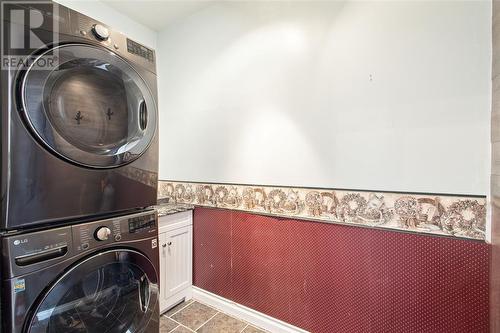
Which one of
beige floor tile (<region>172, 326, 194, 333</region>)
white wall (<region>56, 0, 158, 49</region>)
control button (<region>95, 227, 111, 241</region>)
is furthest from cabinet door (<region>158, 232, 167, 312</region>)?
white wall (<region>56, 0, 158, 49</region>)

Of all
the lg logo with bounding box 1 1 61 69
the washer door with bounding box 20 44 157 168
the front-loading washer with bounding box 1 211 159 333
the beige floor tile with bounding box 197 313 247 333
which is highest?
the lg logo with bounding box 1 1 61 69

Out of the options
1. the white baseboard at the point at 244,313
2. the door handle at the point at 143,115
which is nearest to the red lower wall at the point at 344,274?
the white baseboard at the point at 244,313

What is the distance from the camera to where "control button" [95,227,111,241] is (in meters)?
1.00

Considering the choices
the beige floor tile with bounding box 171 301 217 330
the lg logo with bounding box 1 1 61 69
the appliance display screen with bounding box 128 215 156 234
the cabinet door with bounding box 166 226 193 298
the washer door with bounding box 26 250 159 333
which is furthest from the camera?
the cabinet door with bounding box 166 226 193 298

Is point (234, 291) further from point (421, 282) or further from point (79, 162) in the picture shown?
point (79, 162)

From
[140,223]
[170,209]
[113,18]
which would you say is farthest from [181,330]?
[113,18]

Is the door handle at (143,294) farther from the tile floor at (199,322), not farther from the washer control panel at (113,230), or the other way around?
the tile floor at (199,322)

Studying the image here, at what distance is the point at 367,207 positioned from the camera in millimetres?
1366

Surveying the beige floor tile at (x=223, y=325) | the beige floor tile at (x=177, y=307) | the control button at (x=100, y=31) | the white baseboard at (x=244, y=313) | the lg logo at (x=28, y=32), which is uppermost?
the control button at (x=100, y=31)

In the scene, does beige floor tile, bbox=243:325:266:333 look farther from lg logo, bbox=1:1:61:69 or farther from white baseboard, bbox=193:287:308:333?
lg logo, bbox=1:1:61:69

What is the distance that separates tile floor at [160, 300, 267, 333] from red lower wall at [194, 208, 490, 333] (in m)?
0.16

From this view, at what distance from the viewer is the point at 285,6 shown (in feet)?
5.35

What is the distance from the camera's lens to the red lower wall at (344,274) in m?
1.16

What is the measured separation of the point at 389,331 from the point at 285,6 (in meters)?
2.13
